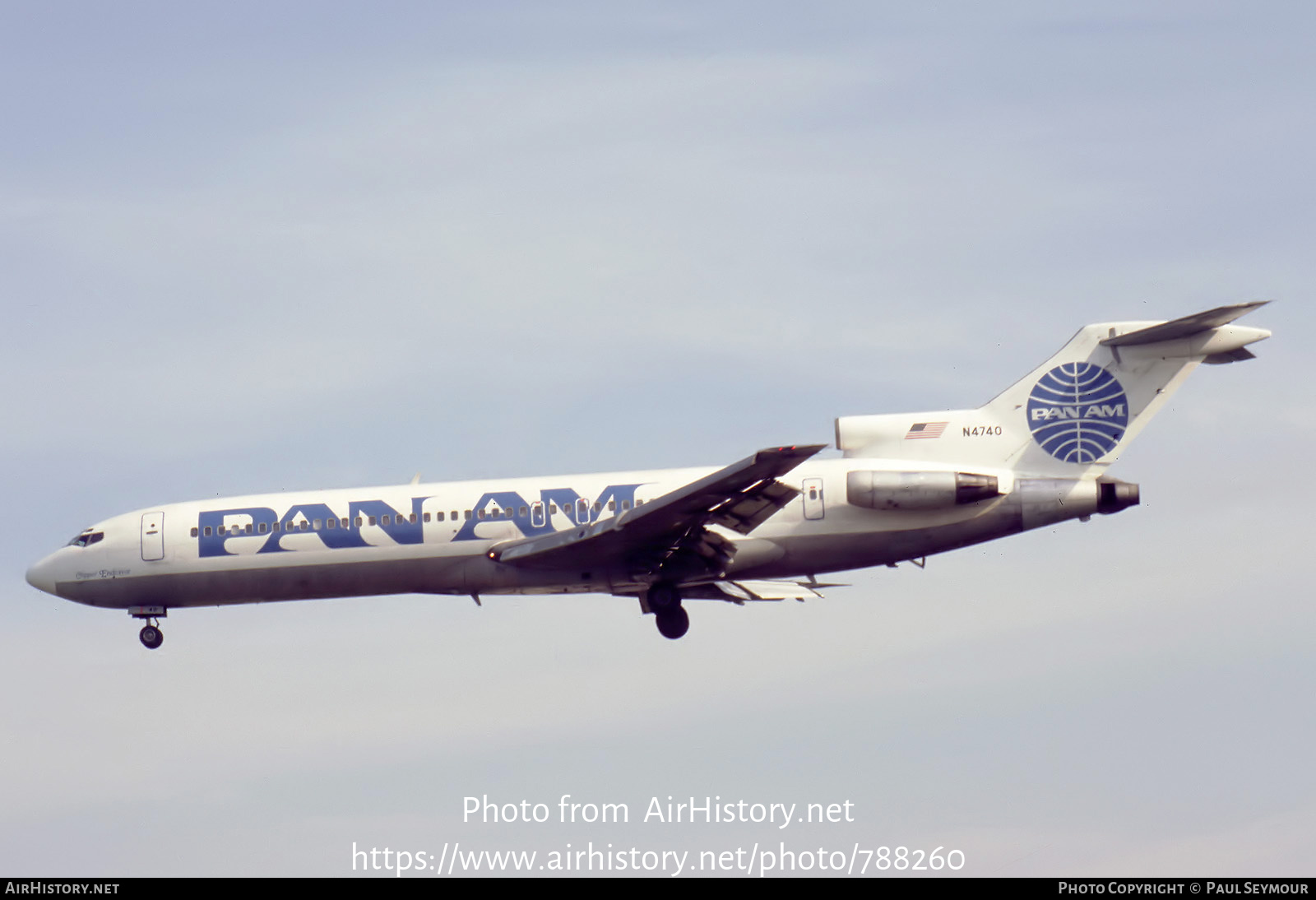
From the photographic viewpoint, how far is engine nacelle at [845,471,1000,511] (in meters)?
36.9

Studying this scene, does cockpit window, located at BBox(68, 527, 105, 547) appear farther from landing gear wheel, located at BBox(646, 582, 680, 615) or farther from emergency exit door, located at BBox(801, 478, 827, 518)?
emergency exit door, located at BBox(801, 478, 827, 518)

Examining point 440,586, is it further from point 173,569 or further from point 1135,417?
point 1135,417

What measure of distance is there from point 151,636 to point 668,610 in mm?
12904

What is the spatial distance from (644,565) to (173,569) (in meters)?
11.5

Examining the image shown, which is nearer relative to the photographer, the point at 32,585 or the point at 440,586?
the point at 440,586

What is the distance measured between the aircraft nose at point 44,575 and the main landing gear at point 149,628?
93.5 inches

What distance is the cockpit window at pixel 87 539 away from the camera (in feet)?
135

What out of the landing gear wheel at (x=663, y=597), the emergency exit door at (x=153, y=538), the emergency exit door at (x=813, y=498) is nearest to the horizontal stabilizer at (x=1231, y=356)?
the emergency exit door at (x=813, y=498)

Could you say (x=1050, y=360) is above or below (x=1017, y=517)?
above

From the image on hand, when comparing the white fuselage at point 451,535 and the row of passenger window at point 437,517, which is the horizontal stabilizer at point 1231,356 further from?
the row of passenger window at point 437,517

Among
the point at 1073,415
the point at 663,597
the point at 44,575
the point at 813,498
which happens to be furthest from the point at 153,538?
the point at 1073,415

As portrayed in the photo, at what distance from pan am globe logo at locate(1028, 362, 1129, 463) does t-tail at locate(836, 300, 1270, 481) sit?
0.02 metres

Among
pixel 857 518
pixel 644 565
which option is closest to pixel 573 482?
pixel 644 565

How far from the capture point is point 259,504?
132ft
